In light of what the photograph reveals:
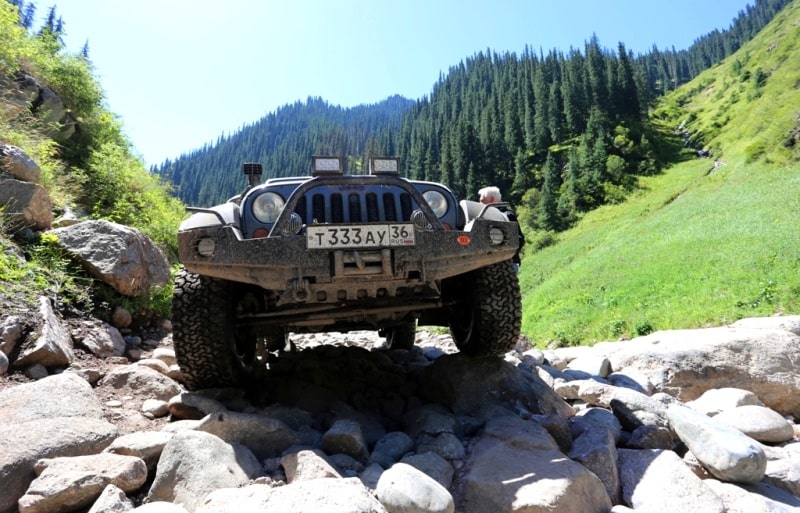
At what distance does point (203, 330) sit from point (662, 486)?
294 cm

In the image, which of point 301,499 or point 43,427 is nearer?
point 301,499

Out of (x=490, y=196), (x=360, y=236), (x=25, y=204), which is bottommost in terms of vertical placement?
(x=360, y=236)

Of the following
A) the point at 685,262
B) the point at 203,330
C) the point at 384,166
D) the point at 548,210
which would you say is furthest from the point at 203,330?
the point at 548,210

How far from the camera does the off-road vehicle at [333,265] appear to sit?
2947 millimetres

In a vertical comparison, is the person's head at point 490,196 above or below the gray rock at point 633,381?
above

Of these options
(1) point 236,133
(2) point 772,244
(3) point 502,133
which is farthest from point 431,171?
(1) point 236,133

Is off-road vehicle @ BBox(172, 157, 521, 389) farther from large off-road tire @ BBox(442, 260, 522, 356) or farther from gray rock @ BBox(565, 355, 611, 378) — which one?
gray rock @ BBox(565, 355, 611, 378)

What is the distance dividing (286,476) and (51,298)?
3.34m

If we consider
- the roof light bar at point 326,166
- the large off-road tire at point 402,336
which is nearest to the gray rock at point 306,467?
the roof light bar at point 326,166

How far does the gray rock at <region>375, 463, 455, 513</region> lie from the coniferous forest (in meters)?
34.0

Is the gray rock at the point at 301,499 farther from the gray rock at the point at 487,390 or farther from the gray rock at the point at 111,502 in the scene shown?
the gray rock at the point at 487,390

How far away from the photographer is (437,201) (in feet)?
12.7

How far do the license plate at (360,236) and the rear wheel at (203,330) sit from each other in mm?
954

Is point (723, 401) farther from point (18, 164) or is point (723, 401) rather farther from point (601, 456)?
point (18, 164)
